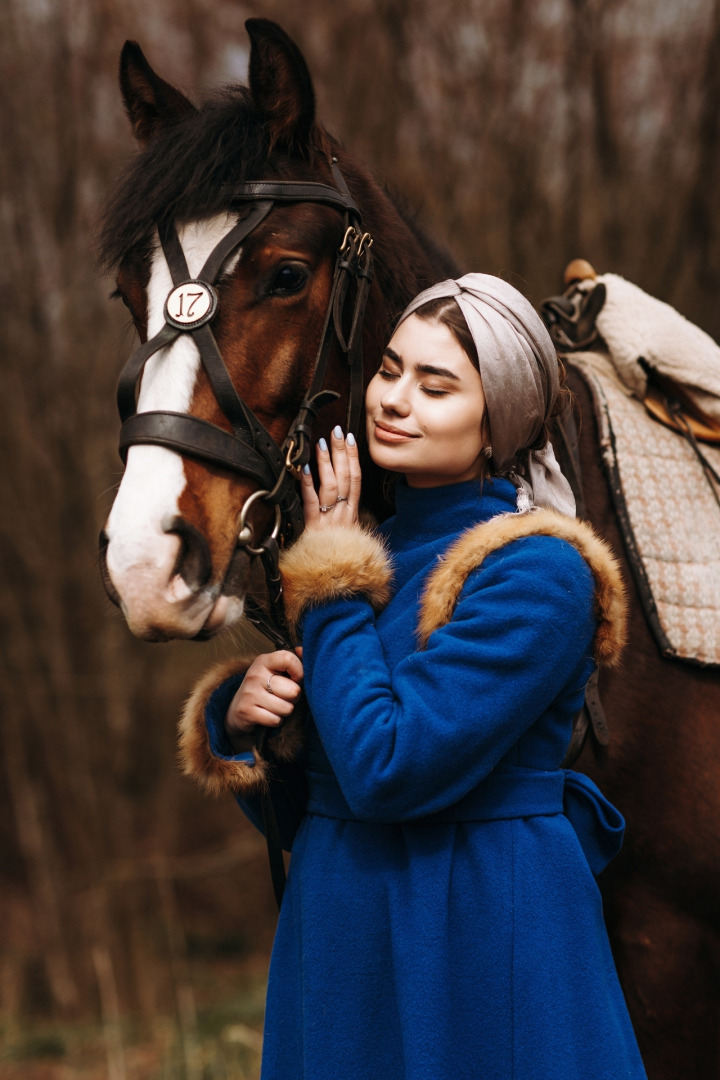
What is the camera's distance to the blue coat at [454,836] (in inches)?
51.3

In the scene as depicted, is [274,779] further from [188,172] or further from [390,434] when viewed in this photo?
[188,172]

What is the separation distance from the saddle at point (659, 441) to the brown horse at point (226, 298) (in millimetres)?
557

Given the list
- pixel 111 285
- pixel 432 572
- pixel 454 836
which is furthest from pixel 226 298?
pixel 111 285

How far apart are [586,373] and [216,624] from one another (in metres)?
1.22

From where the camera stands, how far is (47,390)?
495 centimetres

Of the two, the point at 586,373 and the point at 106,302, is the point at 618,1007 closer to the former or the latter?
the point at 586,373

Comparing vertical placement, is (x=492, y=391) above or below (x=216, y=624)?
above

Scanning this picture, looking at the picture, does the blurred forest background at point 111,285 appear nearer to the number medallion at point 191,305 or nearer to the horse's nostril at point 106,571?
the number medallion at point 191,305

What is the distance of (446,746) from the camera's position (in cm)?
129

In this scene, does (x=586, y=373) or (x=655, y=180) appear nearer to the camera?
(x=586, y=373)

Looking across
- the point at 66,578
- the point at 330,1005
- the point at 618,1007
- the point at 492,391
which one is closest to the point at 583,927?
the point at 618,1007

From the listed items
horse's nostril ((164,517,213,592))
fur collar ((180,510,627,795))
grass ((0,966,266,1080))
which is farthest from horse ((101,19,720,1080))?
grass ((0,966,266,1080))

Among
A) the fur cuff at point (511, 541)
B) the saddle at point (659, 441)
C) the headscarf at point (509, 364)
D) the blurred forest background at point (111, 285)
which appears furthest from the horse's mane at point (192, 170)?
Result: the blurred forest background at point (111, 285)

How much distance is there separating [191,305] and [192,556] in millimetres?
432
